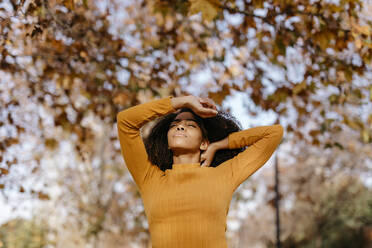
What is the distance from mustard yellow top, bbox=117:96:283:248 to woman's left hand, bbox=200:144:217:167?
0.41 feet

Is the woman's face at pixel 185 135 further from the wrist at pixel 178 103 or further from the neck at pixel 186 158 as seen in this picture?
the wrist at pixel 178 103

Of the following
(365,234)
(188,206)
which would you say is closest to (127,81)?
(188,206)

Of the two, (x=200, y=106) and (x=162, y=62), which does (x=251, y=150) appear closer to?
(x=200, y=106)

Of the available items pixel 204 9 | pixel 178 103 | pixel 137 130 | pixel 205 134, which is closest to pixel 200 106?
pixel 178 103

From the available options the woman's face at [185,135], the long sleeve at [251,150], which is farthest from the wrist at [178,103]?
the long sleeve at [251,150]

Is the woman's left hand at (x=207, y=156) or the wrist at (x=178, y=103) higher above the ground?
the wrist at (x=178, y=103)

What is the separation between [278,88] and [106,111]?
8.60 feet

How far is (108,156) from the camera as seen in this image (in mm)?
13266

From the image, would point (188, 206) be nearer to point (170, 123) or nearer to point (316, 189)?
point (170, 123)

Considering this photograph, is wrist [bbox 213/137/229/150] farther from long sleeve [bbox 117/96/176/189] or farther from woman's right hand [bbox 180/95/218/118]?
long sleeve [bbox 117/96/176/189]

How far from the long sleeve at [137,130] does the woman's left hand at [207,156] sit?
1.06 ft

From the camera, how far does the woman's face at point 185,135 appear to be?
265 cm

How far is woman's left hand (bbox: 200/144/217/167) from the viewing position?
9.14 feet

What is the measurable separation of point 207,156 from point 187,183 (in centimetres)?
34
